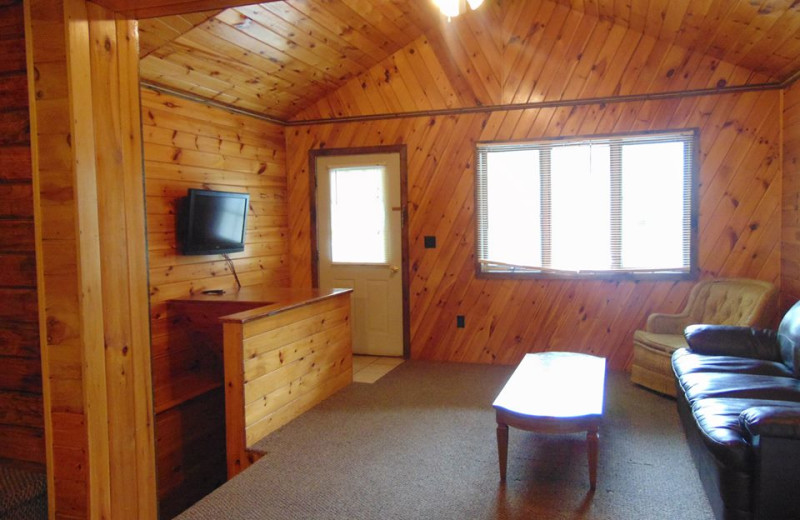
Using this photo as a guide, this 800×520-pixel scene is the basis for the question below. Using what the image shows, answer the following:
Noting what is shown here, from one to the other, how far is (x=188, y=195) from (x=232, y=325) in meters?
1.43

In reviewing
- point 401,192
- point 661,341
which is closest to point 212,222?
point 401,192

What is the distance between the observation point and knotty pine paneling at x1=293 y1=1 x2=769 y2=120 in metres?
4.78

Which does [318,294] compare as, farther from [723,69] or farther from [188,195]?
[723,69]

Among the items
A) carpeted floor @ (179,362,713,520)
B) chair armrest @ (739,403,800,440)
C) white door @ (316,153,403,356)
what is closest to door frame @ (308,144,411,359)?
white door @ (316,153,403,356)

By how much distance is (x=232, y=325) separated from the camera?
3334 millimetres

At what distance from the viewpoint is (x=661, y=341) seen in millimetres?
4270

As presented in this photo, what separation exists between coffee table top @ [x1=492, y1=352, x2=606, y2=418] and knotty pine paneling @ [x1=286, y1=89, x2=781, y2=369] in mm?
1246

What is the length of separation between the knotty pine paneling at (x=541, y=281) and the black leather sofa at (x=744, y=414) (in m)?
1.25

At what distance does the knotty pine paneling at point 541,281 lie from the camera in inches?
183

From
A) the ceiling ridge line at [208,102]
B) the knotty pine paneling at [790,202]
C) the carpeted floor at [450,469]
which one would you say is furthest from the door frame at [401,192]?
the knotty pine paneling at [790,202]

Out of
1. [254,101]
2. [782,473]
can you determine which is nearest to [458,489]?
[782,473]

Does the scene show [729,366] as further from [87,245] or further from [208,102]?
[208,102]

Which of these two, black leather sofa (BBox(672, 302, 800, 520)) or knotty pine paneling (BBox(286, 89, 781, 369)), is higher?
knotty pine paneling (BBox(286, 89, 781, 369))

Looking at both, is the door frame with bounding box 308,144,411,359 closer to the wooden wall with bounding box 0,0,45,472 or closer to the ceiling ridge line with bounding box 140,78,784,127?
the ceiling ridge line with bounding box 140,78,784,127
